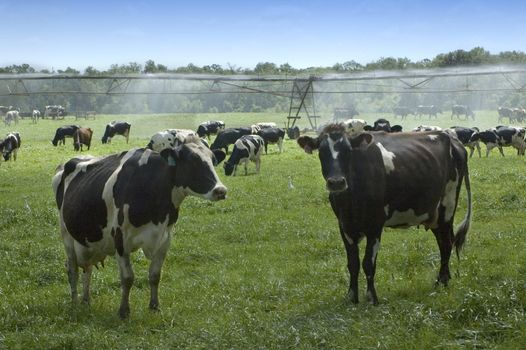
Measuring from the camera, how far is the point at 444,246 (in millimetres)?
9102

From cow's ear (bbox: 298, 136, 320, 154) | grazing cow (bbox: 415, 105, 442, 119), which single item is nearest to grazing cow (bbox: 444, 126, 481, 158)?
cow's ear (bbox: 298, 136, 320, 154)

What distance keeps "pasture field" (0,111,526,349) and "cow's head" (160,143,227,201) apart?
1.43 m

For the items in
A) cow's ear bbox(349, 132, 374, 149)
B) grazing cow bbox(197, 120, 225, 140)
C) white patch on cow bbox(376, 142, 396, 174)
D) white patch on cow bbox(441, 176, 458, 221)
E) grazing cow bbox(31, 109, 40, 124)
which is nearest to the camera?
cow's ear bbox(349, 132, 374, 149)

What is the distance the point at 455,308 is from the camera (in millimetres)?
6527

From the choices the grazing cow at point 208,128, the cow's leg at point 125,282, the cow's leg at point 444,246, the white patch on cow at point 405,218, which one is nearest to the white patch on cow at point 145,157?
the cow's leg at point 125,282

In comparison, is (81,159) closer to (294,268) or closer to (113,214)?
(113,214)

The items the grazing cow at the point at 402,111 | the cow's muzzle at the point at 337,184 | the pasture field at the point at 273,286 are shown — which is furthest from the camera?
the grazing cow at the point at 402,111

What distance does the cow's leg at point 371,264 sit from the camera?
7887mm

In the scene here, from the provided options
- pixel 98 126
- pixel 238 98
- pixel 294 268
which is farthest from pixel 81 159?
pixel 238 98

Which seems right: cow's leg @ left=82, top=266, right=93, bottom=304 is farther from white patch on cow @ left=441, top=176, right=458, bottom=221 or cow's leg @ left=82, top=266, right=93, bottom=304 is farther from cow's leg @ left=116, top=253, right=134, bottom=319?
white patch on cow @ left=441, top=176, right=458, bottom=221

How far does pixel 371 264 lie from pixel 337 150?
1416mm

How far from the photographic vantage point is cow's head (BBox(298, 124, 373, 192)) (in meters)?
7.72

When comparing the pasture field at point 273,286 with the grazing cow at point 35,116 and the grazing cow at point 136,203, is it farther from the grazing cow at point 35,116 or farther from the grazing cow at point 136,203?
A: the grazing cow at point 35,116

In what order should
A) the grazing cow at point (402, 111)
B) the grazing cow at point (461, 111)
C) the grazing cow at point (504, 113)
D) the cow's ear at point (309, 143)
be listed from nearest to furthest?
the cow's ear at point (309, 143) < the grazing cow at point (504, 113) < the grazing cow at point (461, 111) < the grazing cow at point (402, 111)
